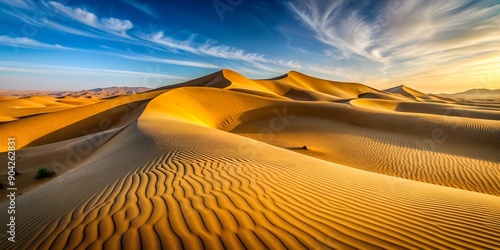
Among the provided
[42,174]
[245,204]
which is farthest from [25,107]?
[245,204]

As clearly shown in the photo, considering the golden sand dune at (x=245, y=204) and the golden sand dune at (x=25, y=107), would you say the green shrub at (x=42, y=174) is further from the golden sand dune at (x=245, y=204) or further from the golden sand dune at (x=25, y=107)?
the golden sand dune at (x=25, y=107)

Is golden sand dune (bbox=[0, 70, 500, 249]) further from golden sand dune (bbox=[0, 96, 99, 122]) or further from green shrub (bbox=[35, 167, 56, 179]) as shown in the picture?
golden sand dune (bbox=[0, 96, 99, 122])

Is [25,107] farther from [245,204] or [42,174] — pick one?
[245,204]

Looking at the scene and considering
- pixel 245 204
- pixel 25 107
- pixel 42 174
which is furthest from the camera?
pixel 25 107

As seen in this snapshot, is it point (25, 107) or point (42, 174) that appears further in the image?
point (25, 107)

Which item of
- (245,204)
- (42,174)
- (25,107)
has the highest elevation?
(245,204)

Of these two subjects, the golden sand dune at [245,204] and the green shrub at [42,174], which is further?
the green shrub at [42,174]

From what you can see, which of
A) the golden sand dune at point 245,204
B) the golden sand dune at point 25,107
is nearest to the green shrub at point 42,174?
the golden sand dune at point 245,204

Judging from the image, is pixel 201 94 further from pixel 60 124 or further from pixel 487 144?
pixel 487 144

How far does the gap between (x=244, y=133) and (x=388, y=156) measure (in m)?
9.01

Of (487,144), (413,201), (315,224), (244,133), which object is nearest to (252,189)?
(315,224)

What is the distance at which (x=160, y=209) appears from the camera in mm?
2695

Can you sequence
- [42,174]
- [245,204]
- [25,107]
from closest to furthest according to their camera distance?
[245,204], [42,174], [25,107]

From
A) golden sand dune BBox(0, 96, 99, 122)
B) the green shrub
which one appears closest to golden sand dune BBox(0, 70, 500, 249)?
the green shrub
